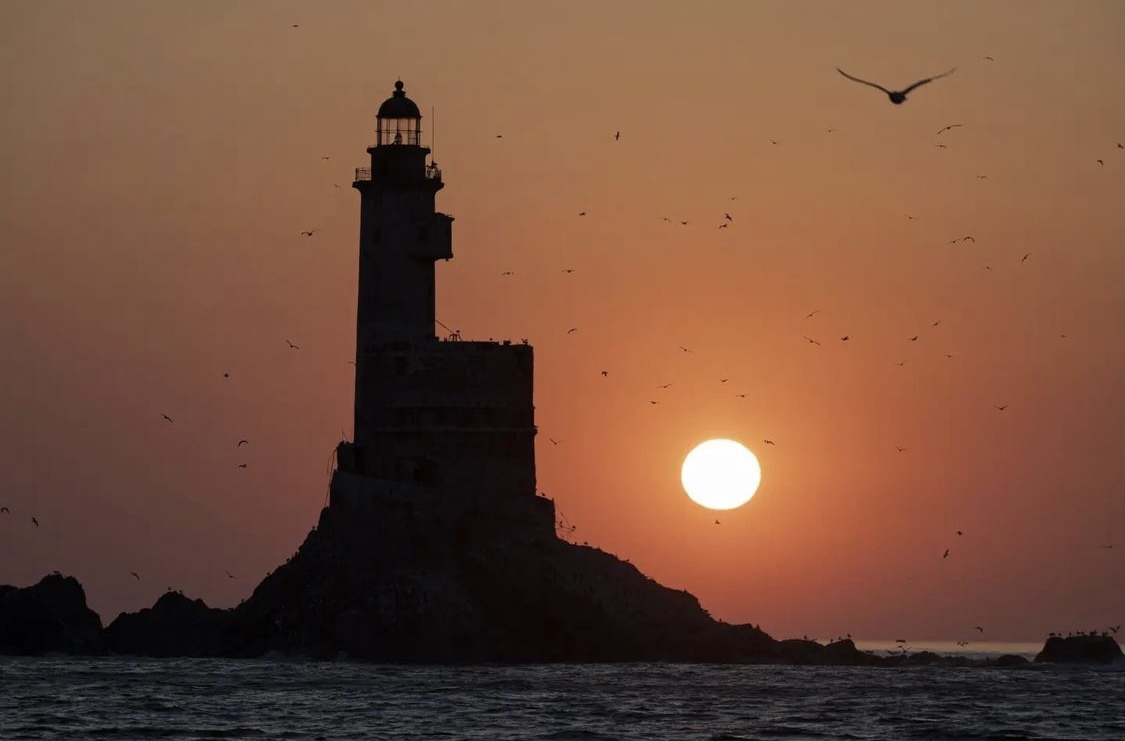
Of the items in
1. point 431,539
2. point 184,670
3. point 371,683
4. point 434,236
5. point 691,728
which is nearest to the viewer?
point 691,728

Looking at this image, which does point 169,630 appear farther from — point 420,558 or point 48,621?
point 420,558

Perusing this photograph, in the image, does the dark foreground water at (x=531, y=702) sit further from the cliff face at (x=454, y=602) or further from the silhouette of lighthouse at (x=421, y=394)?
the silhouette of lighthouse at (x=421, y=394)

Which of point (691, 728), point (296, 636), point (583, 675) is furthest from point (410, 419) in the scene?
point (691, 728)

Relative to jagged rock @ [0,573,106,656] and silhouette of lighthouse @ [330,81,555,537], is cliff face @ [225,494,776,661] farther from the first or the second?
jagged rock @ [0,573,106,656]

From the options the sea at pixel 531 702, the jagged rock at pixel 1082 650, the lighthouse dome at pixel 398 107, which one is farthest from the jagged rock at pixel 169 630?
the jagged rock at pixel 1082 650

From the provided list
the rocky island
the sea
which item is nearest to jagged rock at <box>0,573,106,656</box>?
the rocky island

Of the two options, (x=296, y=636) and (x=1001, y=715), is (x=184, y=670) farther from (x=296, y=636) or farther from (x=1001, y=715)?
(x=1001, y=715)

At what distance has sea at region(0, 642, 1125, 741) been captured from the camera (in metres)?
67.8

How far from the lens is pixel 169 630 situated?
98312 millimetres

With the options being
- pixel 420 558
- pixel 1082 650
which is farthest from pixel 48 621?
pixel 1082 650

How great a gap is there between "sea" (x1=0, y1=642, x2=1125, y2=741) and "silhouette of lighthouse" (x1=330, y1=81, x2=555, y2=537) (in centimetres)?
821

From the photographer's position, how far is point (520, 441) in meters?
99.2

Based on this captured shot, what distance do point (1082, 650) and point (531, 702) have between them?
4009 centimetres

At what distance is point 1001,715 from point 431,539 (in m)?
28.2
